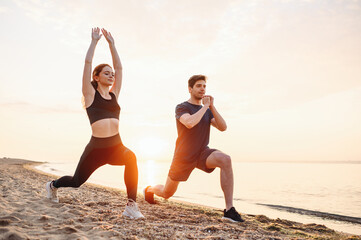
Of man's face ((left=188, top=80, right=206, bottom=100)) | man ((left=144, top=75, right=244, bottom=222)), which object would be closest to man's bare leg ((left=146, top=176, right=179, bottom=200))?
man ((left=144, top=75, right=244, bottom=222))

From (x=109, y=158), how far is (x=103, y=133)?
0.41 m

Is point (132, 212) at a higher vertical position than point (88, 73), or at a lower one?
lower

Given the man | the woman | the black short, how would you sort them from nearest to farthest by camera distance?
1. the woman
2. the man
3. the black short

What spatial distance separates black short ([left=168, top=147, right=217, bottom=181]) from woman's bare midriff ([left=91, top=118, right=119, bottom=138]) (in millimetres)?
1526

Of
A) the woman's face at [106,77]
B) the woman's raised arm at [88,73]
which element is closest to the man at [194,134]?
the woman's face at [106,77]

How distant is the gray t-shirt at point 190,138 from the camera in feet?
15.9

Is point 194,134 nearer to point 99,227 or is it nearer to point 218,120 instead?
point 218,120

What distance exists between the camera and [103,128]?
3.94 m

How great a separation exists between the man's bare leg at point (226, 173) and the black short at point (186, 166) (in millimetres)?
214

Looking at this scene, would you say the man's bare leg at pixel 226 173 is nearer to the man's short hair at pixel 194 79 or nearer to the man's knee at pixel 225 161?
the man's knee at pixel 225 161

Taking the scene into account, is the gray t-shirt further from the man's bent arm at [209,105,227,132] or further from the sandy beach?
the sandy beach

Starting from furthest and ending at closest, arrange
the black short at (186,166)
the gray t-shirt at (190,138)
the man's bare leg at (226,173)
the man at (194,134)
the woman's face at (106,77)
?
the gray t-shirt at (190,138)
the black short at (186,166)
the man at (194,134)
the man's bare leg at (226,173)
the woman's face at (106,77)

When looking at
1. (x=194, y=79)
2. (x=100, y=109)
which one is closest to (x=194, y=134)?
(x=194, y=79)

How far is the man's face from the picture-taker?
16.1 ft
